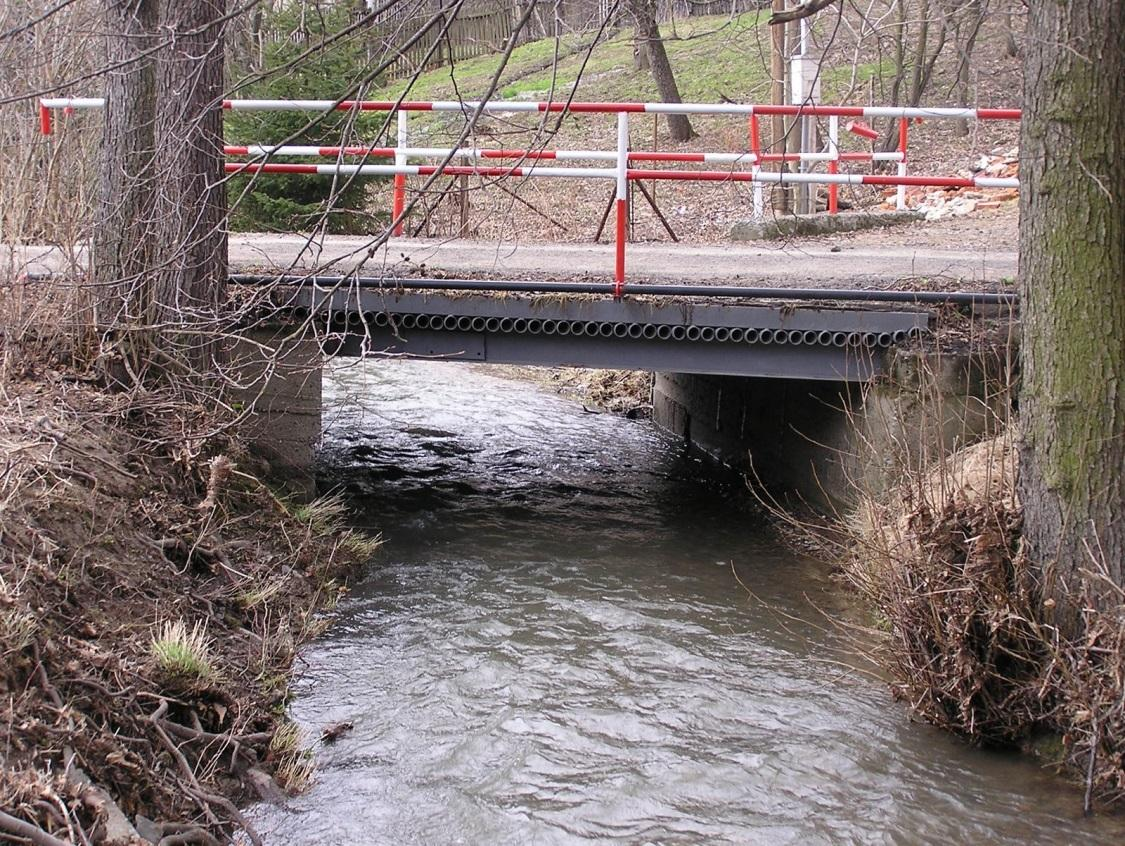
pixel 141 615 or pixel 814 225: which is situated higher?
pixel 814 225

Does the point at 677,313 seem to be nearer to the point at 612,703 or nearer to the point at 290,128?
the point at 612,703

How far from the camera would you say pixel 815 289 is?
9000mm

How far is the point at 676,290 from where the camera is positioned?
8.88m

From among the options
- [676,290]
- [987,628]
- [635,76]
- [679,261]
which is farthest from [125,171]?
[635,76]

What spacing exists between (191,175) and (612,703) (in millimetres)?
4397

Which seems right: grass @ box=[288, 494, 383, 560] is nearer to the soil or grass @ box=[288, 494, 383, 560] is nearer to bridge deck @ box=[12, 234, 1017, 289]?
bridge deck @ box=[12, 234, 1017, 289]

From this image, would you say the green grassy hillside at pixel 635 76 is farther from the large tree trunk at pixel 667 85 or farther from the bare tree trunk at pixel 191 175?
the bare tree trunk at pixel 191 175

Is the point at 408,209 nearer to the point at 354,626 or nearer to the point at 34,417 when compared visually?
the point at 34,417

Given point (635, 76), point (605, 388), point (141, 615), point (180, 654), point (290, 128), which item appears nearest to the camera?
point (180, 654)

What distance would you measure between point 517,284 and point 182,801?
4.99m

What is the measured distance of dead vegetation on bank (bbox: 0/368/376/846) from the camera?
4.50 m

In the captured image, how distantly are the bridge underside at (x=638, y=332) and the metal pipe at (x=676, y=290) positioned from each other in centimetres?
9

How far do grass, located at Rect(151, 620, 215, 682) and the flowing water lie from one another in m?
0.72

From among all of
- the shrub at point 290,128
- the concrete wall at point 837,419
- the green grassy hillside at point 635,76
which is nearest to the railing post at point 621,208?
the concrete wall at point 837,419
